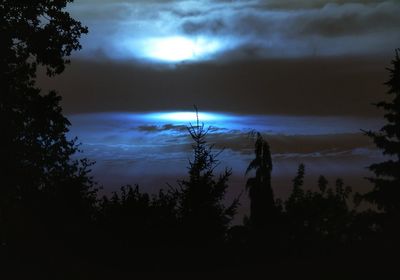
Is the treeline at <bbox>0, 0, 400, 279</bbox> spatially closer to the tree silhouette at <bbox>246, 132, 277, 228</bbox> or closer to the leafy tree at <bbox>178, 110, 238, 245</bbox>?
the leafy tree at <bbox>178, 110, 238, 245</bbox>

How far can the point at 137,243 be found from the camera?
17.7 metres

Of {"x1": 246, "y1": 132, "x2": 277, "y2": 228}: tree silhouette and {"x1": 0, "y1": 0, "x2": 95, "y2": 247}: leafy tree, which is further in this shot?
{"x1": 246, "y1": 132, "x2": 277, "y2": 228}: tree silhouette

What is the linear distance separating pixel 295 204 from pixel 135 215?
41656 millimetres

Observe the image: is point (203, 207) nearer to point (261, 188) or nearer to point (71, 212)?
point (71, 212)

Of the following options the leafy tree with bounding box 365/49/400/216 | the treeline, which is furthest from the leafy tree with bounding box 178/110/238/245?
the leafy tree with bounding box 365/49/400/216

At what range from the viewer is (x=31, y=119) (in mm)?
20312

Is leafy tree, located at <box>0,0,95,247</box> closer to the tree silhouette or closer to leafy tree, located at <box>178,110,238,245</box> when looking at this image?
leafy tree, located at <box>178,110,238,245</box>

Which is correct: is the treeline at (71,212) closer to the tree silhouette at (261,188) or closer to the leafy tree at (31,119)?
the leafy tree at (31,119)

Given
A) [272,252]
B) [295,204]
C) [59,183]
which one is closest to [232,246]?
[272,252]

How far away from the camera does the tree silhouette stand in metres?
36.2

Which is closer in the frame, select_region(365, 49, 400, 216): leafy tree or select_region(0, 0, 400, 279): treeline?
select_region(0, 0, 400, 279): treeline

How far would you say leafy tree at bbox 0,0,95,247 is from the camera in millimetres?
19391

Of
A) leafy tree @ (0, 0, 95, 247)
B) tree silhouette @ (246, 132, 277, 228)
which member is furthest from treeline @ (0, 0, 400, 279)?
tree silhouette @ (246, 132, 277, 228)

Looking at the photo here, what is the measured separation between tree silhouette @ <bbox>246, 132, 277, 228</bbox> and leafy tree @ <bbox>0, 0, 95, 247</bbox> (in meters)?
16.8
